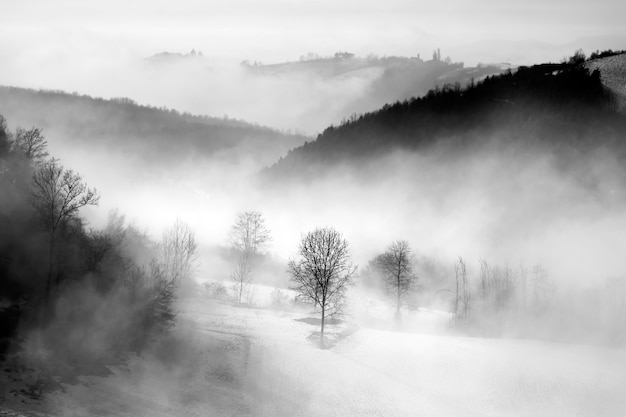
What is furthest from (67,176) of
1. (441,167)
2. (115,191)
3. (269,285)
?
(115,191)

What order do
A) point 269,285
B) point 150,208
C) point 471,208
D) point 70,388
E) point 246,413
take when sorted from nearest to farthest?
1. point 70,388
2. point 246,413
3. point 269,285
4. point 471,208
5. point 150,208

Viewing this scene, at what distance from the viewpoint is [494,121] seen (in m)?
148

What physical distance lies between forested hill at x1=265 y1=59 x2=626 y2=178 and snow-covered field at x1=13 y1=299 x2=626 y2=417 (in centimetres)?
8369

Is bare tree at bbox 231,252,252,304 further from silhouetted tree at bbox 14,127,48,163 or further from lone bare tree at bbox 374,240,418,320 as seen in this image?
silhouetted tree at bbox 14,127,48,163

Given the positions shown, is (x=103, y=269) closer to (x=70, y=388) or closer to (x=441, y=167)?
(x=70, y=388)

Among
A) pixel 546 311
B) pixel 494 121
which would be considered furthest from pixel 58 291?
pixel 494 121

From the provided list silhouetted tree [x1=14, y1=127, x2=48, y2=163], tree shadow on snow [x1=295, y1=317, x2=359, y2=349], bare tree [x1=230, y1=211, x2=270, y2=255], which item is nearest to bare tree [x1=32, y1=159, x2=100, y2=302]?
silhouetted tree [x1=14, y1=127, x2=48, y2=163]

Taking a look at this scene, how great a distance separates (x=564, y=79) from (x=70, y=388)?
496 feet

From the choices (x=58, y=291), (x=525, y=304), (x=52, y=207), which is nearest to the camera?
(x=52, y=207)

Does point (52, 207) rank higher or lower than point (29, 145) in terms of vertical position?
lower

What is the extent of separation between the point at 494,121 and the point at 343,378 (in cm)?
11931

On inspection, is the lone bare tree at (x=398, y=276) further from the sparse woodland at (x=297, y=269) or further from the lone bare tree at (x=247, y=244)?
the lone bare tree at (x=247, y=244)

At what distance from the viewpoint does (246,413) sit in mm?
41531

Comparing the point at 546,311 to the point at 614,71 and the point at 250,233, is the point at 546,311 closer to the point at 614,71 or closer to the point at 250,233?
the point at 250,233
